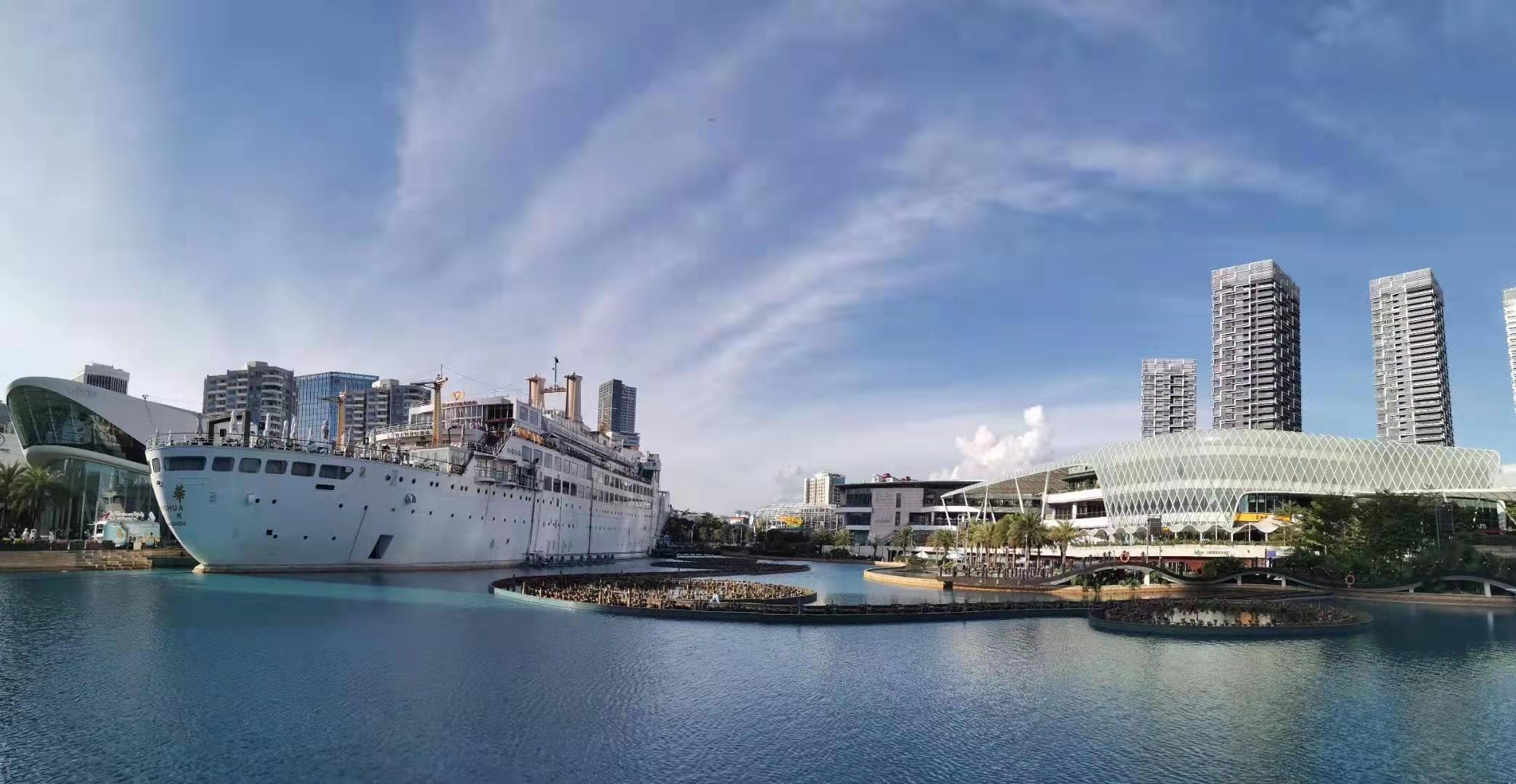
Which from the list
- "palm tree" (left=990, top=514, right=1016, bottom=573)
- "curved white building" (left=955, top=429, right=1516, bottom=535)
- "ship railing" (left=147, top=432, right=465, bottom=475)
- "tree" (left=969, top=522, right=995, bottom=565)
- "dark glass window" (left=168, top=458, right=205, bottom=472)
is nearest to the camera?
"dark glass window" (left=168, top=458, right=205, bottom=472)

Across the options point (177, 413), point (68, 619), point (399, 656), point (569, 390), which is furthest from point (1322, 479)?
point (177, 413)

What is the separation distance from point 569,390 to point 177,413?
171ft

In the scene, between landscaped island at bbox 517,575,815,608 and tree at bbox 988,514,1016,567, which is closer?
landscaped island at bbox 517,575,815,608

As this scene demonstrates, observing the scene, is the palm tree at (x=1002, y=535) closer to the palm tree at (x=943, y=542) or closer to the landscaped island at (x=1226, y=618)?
the palm tree at (x=943, y=542)

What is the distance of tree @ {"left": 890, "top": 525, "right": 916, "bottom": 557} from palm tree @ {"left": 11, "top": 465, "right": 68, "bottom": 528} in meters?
125

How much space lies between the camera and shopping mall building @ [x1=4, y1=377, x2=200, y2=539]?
9306cm

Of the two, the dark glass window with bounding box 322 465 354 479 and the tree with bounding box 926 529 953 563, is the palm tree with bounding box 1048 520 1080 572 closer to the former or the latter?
the tree with bounding box 926 529 953 563

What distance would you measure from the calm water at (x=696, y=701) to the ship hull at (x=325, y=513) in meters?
14.9

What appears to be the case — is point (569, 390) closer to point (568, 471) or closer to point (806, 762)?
point (568, 471)

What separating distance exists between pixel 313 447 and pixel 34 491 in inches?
1470

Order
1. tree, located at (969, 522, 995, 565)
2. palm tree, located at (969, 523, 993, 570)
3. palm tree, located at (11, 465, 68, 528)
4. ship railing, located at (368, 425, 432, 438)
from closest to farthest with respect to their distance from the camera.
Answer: palm tree, located at (11, 465, 68, 528) < ship railing, located at (368, 425, 432, 438) < tree, located at (969, 522, 995, 565) < palm tree, located at (969, 523, 993, 570)

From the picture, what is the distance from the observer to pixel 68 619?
4262 centimetres

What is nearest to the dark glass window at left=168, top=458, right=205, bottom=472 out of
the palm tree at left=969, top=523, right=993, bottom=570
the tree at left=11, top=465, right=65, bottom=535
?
the tree at left=11, top=465, right=65, bottom=535

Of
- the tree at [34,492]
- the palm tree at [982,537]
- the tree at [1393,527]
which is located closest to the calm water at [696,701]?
the tree at [1393,527]
